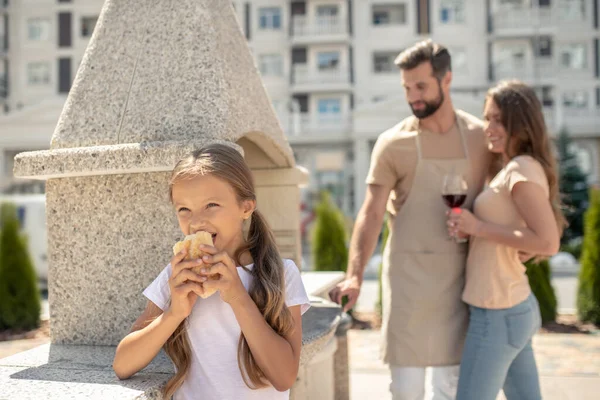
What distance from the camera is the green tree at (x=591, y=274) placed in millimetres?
7711

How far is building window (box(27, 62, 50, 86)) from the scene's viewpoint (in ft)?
100

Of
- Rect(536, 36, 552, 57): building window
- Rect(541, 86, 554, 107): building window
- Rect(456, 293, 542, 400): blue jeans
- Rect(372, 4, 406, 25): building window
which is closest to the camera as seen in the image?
Rect(456, 293, 542, 400): blue jeans

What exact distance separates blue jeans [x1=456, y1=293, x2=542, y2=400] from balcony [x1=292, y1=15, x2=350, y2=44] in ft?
90.2

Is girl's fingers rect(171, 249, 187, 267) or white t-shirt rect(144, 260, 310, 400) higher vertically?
girl's fingers rect(171, 249, 187, 267)

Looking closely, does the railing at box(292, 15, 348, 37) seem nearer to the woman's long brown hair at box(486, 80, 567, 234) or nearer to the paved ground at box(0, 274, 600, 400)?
the paved ground at box(0, 274, 600, 400)

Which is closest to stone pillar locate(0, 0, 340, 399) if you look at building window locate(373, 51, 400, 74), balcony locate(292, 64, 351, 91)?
balcony locate(292, 64, 351, 91)

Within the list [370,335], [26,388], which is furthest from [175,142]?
[370,335]

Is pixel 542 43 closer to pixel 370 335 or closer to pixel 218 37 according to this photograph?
pixel 370 335

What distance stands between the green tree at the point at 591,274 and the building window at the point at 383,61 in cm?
2261

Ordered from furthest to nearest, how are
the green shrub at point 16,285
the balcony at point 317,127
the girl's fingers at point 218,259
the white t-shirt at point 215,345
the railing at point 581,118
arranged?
1. the railing at point 581,118
2. the balcony at point 317,127
3. the green shrub at point 16,285
4. the white t-shirt at point 215,345
5. the girl's fingers at point 218,259

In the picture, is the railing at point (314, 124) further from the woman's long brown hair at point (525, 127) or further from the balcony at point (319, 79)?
the woman's long brown hair at point (525, 127)

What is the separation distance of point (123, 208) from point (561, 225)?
6.39 ft

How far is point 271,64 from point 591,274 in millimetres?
23803

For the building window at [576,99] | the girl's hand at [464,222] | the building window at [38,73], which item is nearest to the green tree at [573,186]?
the building window at [576,99]
